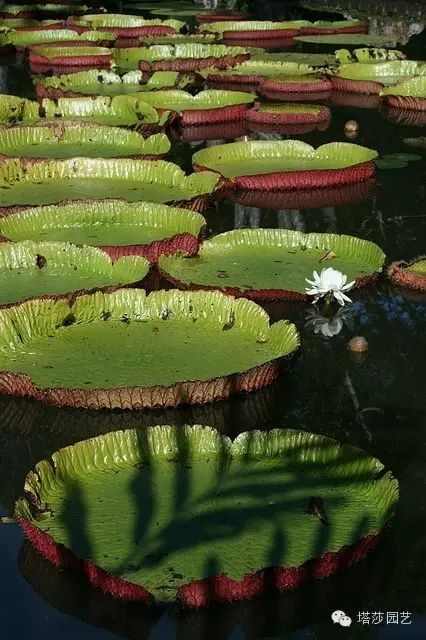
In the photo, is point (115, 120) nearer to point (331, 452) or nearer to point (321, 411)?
point (321, 411)

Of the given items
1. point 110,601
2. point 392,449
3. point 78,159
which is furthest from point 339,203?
point 110,601

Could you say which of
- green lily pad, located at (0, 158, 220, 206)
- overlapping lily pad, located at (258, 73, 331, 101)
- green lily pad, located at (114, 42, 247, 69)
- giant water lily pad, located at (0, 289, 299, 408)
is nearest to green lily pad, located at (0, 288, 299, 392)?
giant water lily pad, located at (0, 289, 299, 408)

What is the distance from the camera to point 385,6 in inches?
583

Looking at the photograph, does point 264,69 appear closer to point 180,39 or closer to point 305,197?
point 180,39

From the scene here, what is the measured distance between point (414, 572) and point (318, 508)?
0.27 m

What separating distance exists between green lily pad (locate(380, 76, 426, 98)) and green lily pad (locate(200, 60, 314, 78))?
114 centimetres

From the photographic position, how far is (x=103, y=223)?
200 inches

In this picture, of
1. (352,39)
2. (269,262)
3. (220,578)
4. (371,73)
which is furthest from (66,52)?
(220,578)

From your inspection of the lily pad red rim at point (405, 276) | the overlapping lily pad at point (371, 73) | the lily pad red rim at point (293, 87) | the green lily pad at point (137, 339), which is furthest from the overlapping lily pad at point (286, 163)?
the overlapping lily pad at point (371, 73)

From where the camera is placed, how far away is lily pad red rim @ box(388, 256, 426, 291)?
441 centimetres

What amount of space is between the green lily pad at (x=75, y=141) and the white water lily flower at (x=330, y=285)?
2.54 meters

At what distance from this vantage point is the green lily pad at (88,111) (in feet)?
24.1

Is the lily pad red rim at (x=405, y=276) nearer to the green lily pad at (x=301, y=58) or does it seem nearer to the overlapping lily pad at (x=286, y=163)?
the overlapping lily pad at (x=286, y=163)

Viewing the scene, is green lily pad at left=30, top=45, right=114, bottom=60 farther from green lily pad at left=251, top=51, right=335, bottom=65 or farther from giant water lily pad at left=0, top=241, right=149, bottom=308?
giant water lily pad at left=0, top=241, right=149, bottom=308
